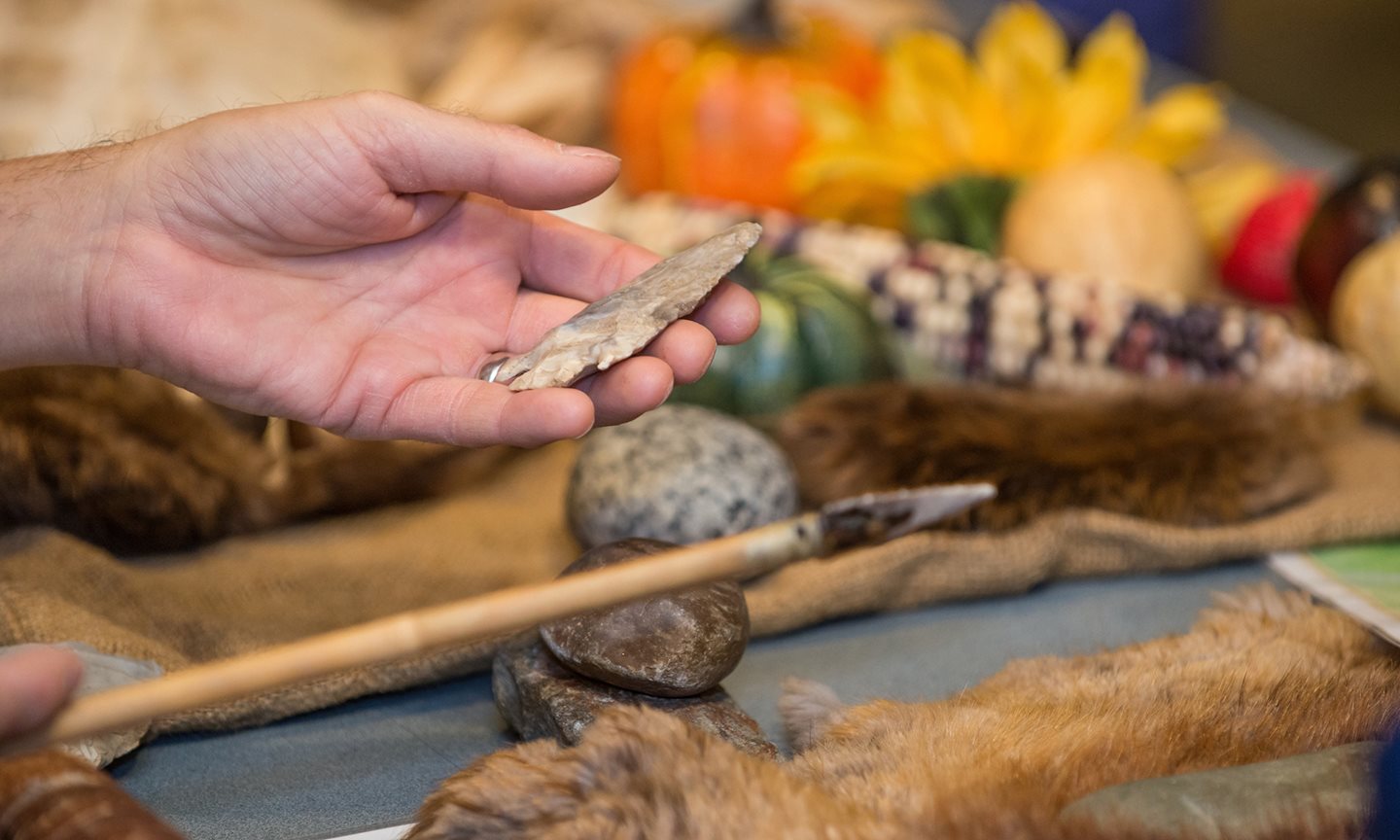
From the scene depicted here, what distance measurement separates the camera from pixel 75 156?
3.53 ft

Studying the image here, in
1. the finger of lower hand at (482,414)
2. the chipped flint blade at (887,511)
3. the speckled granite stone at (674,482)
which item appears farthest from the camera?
the speckled granite stone at (674,482)

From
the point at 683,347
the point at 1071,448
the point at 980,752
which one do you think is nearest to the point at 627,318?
the point at 683,347

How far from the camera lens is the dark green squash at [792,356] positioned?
160cm

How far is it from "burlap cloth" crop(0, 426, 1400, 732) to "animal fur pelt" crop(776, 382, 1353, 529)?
31 millimetres

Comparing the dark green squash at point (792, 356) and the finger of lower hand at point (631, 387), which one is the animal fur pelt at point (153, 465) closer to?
the dark green squash at point (792, 356)

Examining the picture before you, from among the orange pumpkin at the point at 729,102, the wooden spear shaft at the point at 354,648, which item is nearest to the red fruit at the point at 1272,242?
the orange pumpkin at the point at 729,102

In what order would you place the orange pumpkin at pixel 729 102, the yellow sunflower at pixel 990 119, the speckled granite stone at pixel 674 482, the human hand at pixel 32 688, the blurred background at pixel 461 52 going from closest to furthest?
the human hand at pixel 32 688 < the speckled granite stone at pixel 674 482 < the blurred background at pixel 461 52 < the yellow sunflower at pixel 990 119 < the orange pumpkin at pixel 729 102

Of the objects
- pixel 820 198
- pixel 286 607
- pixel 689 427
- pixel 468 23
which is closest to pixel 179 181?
pixel 286 607

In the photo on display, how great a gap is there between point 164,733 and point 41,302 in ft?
1.28

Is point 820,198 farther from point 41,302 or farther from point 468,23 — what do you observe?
point 41,302

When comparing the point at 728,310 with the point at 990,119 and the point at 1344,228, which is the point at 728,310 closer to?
the point at 1344,228

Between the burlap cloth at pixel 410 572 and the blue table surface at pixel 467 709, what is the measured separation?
2cm

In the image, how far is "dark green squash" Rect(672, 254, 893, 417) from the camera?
160 cm

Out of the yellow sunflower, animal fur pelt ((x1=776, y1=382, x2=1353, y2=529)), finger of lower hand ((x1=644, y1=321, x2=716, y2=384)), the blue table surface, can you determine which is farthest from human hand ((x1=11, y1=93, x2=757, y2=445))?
the yellow sunflower
